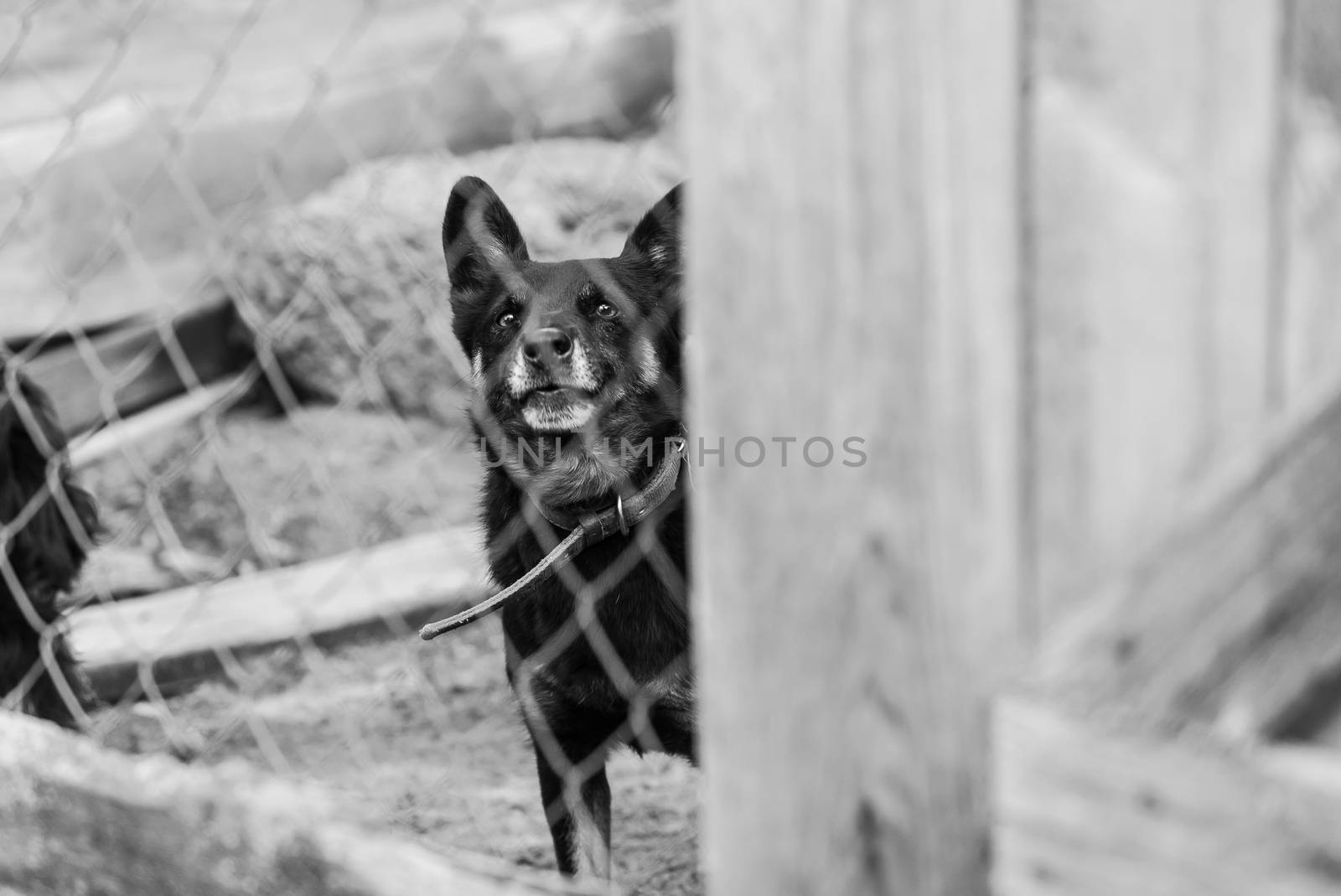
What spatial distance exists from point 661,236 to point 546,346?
0.38m

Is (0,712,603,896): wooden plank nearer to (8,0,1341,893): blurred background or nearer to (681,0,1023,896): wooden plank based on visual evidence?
(8,0,1341,893): blurred background

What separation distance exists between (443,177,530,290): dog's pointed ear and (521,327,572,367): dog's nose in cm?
22

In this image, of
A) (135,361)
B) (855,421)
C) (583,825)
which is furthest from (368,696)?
(855,421)

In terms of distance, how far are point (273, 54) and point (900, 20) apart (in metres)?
5.61

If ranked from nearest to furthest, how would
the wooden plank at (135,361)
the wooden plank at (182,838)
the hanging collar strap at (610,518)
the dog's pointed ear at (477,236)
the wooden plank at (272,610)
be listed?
the wooden plank at (182,838) < the hanging collar strap at (610,518) < the dog's pointed ear at (477,236) < the wooden plank at (272,610) < the wooden plank at (135,361)

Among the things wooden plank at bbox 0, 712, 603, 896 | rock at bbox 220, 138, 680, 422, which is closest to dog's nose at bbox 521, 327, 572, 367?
wooden plank at bbox 0, 712, 603, 896

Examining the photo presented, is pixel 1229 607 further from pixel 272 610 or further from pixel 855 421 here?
pixel 272 610

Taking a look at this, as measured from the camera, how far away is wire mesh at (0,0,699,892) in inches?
130

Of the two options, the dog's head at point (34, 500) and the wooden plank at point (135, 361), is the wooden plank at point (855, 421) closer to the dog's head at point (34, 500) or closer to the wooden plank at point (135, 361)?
the dog's head at point (34, 500)

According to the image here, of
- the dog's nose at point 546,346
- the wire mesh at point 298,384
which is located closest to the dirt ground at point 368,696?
the wire mesh at point 298,384

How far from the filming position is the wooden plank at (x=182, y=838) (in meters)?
1.41

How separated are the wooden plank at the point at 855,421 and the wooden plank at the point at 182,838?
1.11ft

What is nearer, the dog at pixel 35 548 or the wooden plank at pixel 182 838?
the wooden plank at pixel 182 838

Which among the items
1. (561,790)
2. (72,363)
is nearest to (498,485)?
(561,790)
